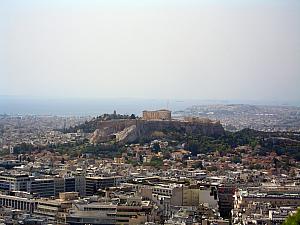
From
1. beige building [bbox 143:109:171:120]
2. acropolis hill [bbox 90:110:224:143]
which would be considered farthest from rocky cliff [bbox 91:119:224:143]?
beige building [bbox 143:109:171:120]

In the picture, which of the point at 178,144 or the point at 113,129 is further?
the point at 113,129

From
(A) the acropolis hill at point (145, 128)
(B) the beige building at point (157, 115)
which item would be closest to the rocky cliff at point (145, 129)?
(A) the acropolis hill at point (145, 128)

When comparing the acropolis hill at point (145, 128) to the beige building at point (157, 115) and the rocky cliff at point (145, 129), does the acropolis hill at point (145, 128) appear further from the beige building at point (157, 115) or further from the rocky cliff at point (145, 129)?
the beige building at point (157, 115)

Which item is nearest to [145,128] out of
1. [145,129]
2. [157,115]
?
[145,129]

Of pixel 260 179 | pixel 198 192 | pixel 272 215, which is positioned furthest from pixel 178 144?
pixel 272 215

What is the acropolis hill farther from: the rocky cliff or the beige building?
the beige building

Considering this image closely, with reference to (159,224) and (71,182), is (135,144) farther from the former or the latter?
(159,224)

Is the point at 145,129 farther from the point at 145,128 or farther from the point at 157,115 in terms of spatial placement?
the point at 157,115

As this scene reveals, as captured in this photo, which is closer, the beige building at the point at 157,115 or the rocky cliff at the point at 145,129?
the rocky cliff at the point at 145,129
